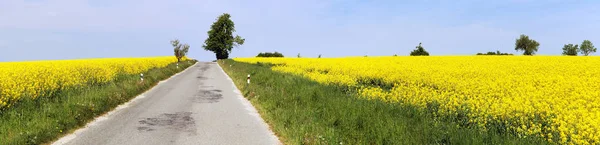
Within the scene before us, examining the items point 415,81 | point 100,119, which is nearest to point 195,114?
point 100,119

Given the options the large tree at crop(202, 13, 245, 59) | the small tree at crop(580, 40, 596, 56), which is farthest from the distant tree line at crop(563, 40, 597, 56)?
the large tree at crop(202, 13, 245, 59)

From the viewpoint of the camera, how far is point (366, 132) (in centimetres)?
738

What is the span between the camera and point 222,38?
104 meters

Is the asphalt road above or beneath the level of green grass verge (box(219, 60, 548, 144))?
beneath

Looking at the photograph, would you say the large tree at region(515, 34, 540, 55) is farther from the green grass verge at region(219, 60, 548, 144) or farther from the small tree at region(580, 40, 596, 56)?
the green grass verge at region(219, 60, 548, 144)

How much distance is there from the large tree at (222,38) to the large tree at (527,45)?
74.1 meters

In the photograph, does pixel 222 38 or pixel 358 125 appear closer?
pixel 358 125

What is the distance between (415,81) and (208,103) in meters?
9.32

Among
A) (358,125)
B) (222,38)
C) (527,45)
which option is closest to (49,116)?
(358,125)

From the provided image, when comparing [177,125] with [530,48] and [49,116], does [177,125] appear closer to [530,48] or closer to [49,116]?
[49,116]

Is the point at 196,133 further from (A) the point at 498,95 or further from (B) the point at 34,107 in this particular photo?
(A) the point at 498,95

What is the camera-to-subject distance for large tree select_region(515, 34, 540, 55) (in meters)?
98.8

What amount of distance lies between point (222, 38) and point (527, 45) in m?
79.6

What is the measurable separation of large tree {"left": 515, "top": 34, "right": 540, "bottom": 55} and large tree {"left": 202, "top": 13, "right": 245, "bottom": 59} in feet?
243
